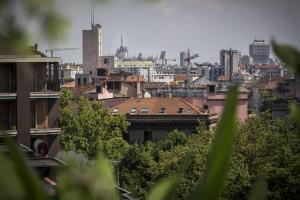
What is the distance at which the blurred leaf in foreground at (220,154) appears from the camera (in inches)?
30.2

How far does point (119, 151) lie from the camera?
31953mm

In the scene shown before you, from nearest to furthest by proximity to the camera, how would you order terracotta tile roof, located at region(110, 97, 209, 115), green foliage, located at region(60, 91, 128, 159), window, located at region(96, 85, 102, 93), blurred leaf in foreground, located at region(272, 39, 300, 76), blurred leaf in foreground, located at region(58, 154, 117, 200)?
1. blurred leaf in foreground, located at region(58, 154, 117, 200)
2. blurred leaf in foreground, located at region(272, 39, 300, 76)
3. green foliage, located at region(60, 91, 128, 159)
4. terracotta tile roof, located at region(110, 97, 209, 115)
5. window, located at region(96, 85, 102, 93)

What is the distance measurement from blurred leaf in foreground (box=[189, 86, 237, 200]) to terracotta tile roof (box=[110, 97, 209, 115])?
42096mm

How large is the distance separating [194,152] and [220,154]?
59.7ft

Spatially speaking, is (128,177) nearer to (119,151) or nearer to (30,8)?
(119,151)

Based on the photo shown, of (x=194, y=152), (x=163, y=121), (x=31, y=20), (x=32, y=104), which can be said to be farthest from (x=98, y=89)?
(x=31, y=20)

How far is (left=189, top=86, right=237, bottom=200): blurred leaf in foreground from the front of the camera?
77 cm

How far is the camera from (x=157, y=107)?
44.8 m

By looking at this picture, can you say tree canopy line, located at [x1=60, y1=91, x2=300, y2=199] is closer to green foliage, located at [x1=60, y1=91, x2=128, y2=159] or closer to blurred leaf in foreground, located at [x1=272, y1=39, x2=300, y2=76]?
green foliage, located at [x1=60, y1=91, x2=128, y2=159]

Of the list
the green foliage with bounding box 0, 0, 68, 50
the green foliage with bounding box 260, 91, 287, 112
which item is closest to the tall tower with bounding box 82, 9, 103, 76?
Answer: the green foliage with bounding box 260, 91, 287, 112

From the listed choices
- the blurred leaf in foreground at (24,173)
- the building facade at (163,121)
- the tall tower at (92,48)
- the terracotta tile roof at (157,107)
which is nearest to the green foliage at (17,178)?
the blurred leaf in foreground at (24,173)

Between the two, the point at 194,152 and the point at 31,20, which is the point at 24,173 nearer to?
the point at 31,20

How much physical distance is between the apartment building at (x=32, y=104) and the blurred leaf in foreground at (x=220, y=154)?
811 inches

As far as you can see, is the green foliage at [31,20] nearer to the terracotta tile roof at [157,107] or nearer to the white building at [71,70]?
the terracotta tile roof at [157,107]
